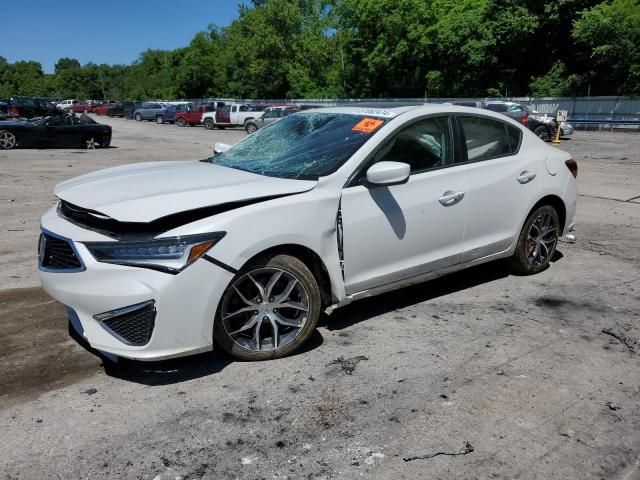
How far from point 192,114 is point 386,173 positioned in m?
41.2

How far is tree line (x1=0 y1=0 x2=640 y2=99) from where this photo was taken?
35.8 metres

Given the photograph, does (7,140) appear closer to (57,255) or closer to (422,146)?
(57,255)

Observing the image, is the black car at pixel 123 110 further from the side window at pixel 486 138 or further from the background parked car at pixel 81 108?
the side window at pixel 486 138

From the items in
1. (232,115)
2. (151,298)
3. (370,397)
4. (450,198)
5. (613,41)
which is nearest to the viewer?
(151,298)

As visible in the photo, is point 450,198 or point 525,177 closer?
point 450,198

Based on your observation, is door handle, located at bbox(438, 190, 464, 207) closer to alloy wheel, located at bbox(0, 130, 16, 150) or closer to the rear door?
the rear door

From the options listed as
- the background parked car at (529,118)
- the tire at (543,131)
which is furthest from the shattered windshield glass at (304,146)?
the tire at (543,131)

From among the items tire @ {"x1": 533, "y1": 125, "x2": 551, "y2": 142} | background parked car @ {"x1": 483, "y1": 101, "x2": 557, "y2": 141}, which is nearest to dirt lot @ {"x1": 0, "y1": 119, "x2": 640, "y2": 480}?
background parked car @ {"x1": 483, "y1": 101, "x2": 557, "y2": 141}

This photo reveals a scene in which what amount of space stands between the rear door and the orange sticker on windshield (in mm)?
840

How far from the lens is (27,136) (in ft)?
64.1

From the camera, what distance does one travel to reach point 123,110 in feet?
198

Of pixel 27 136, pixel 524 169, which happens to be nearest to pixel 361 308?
pixel 524 169

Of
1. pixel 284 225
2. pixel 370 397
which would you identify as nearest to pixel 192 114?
pixel 284 225

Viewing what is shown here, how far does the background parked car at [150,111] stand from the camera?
49.4 meters
